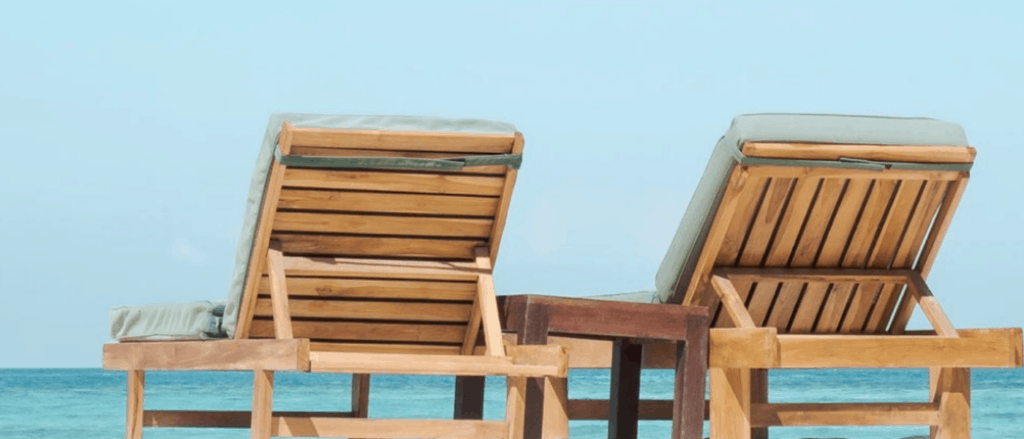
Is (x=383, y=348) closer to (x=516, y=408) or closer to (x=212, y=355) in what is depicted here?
(x=212, y=355)

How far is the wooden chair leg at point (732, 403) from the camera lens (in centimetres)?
553

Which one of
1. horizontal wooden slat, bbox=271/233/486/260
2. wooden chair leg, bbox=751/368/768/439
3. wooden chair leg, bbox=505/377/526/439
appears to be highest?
wooden chair leg, bbox=751/368/768/439

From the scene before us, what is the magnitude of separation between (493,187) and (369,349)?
94cm

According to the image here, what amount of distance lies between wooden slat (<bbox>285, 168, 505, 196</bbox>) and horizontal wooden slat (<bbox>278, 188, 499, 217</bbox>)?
0.03m

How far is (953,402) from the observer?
595 cm

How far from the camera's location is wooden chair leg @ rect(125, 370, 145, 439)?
5.89 m

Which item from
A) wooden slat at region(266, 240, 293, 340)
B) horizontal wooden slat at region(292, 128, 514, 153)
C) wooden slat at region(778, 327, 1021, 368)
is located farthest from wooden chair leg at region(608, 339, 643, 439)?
wooden slat at region(266, 240, 293, 340)

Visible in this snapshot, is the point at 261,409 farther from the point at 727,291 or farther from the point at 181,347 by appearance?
the point at 727,291

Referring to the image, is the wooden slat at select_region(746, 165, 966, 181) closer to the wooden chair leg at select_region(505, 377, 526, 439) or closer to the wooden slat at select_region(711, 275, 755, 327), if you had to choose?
the wooden slat at select_region(711, 275, 755, 327)

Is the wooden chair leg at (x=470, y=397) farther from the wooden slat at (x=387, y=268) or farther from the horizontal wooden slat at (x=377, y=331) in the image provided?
the wooden slat at (x=387, y=268)

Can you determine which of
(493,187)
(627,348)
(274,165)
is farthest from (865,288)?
(274,165)

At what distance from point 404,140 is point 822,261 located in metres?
1.78

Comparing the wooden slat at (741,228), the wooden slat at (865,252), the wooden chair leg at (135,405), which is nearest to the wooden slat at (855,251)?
the wooden slat at (865,252)

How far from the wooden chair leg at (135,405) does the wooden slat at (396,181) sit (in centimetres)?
126
